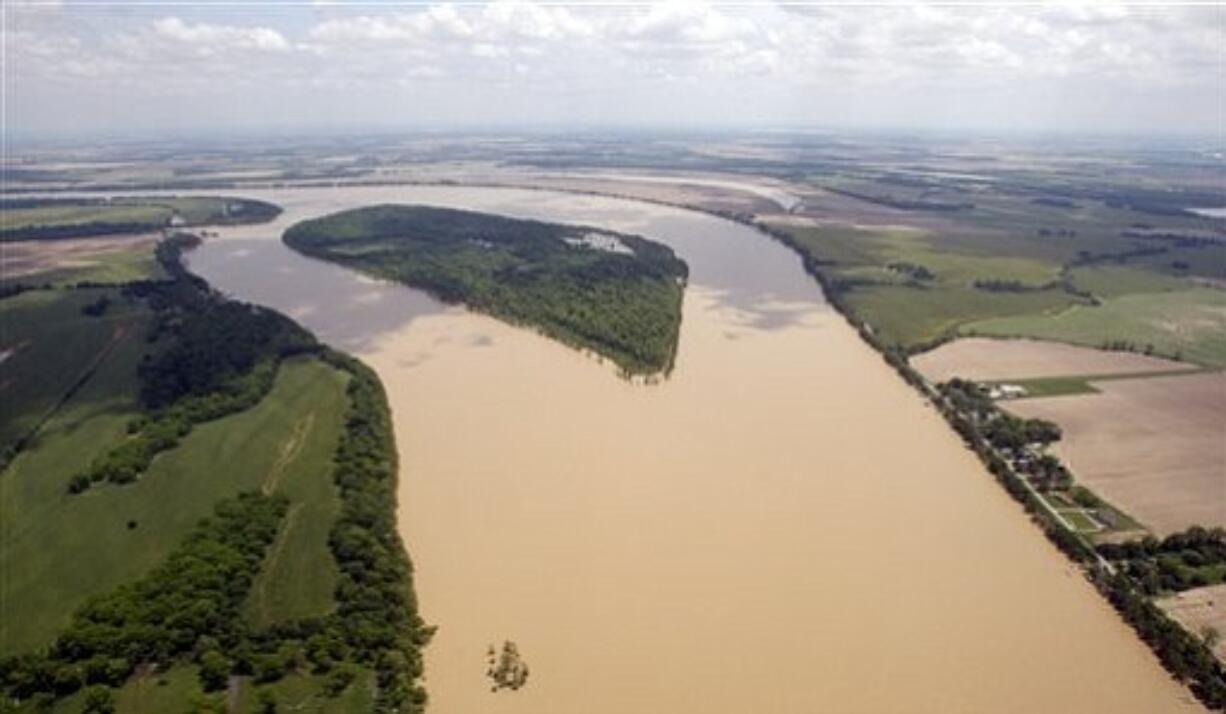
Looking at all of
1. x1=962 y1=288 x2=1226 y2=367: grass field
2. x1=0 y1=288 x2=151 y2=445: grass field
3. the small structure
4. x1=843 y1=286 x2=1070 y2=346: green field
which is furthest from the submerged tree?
x1=962 y1=288 x2=1226 y2=367: grass field

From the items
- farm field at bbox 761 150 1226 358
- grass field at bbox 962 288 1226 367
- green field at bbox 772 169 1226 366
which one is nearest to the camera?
grass field at bbox 962 288 1226 367

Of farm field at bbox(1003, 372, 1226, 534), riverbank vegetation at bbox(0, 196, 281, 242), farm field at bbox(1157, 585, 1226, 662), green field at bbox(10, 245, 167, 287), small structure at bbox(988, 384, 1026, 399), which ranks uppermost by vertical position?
riverbank vegetation at bbox(0, 196, 281, 242)

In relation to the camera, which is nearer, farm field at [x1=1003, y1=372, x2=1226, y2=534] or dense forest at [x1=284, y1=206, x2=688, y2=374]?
farm field at [x1=1003, y1=372, x2=1226, y2=534]

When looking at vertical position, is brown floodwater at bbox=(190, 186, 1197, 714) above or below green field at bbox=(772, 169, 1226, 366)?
below

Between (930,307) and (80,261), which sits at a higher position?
(80,261)

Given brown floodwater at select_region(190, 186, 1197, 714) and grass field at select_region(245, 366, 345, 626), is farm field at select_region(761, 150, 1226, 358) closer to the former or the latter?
brown floodwater at select_region(190, 186, 1197, 714)

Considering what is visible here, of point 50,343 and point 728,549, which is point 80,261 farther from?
point 728,549

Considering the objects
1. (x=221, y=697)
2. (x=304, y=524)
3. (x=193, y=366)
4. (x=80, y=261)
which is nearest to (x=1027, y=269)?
(x=193, y=366)
